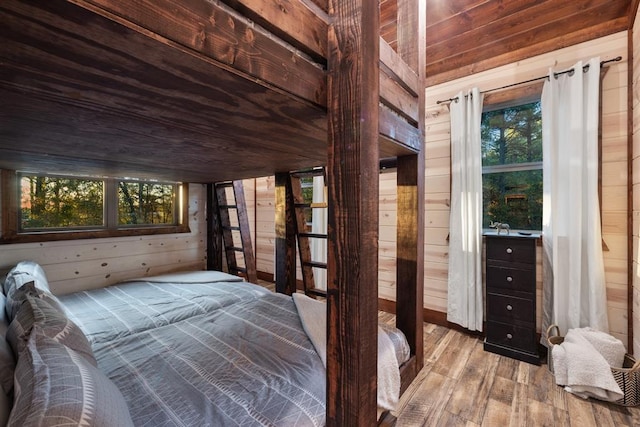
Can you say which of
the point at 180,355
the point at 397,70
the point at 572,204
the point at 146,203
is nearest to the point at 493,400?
the point at 572,204

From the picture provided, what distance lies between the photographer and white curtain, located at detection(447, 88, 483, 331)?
2438 mm

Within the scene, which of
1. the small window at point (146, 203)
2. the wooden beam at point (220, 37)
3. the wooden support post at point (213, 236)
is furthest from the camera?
the wooden support post at point (213, 236)

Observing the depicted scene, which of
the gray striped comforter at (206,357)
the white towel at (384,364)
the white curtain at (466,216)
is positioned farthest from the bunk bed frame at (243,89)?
the white curtain at (466,216)

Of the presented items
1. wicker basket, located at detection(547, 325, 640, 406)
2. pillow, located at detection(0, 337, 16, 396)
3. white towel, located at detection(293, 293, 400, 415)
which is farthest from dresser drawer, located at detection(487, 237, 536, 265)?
pillow, located at detection(0, 337, 16, 396)

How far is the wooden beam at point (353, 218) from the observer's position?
73 centimetres

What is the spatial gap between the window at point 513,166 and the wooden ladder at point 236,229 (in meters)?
2.50

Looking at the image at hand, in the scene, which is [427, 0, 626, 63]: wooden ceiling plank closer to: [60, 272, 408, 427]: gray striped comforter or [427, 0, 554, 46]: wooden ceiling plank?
[427, 0, 554, 46]: wooden ceiling plank

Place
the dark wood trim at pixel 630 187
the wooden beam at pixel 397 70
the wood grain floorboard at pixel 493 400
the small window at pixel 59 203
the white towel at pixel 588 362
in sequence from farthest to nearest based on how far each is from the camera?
the small window at pixel 59 203 < the dark wood trim at pixel 630 187 < the white towel at pixel 588 362 < the wood grain floorboard at pixel 493 400 < the wooden beam at pixel 397 70

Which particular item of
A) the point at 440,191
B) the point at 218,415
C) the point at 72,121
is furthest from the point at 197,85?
the point at 440,191

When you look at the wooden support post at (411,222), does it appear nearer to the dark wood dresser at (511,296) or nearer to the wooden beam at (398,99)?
the wooden beam at (398,99)

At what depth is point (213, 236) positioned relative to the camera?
3.31 m

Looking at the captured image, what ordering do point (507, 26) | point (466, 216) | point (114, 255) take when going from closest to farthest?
point (507, 26)
point (466, 216)
point (114, 255)

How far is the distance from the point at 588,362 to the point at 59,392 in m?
2.60

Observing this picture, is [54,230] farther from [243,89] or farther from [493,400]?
[493,400]
